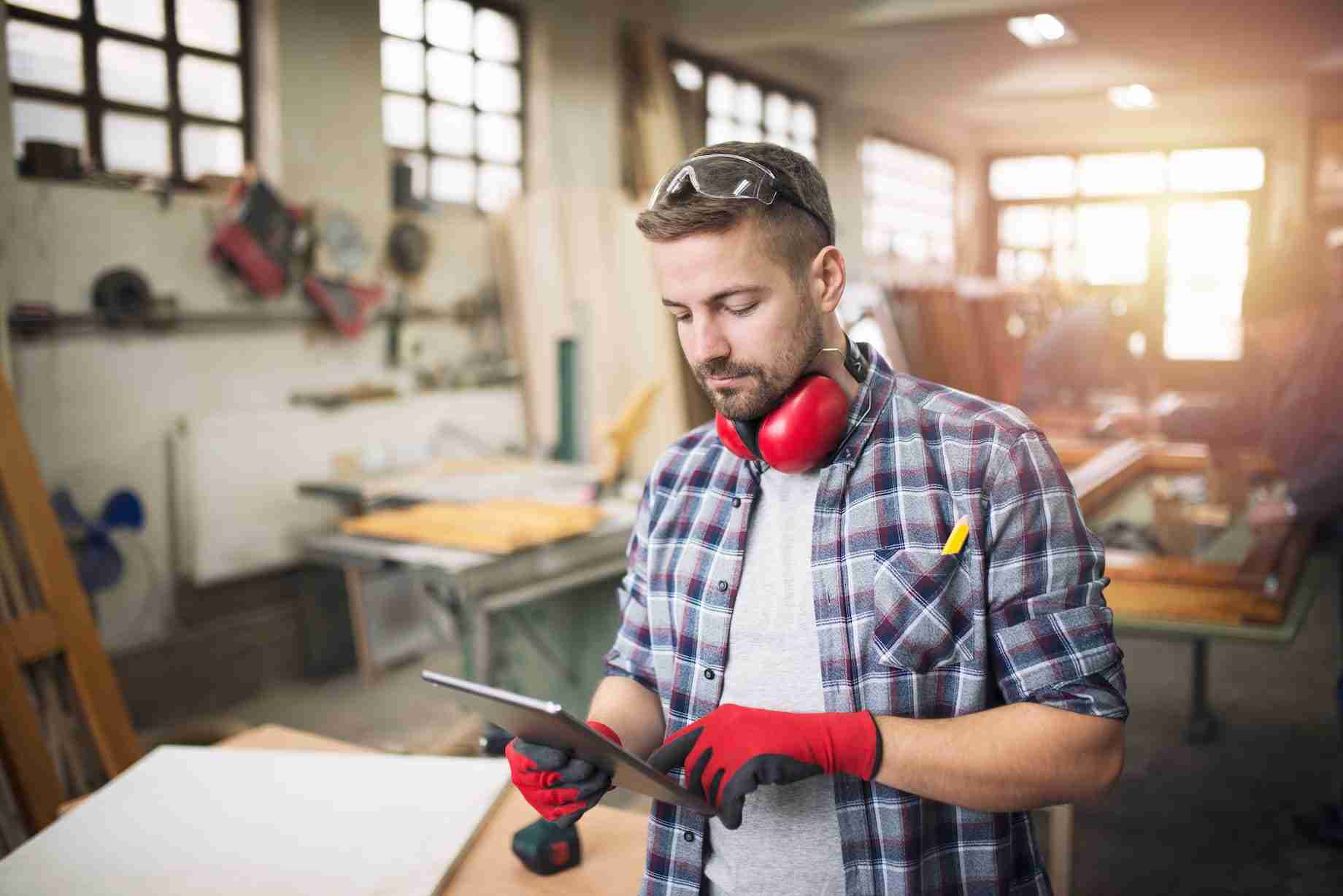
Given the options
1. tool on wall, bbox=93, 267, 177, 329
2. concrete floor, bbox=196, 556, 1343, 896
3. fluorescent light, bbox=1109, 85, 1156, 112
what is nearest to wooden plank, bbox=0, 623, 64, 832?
concrete floor, bbox=196, 556, 1343, 896

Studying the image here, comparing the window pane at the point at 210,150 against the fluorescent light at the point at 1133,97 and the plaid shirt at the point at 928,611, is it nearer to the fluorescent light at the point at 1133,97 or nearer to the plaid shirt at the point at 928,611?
the plaid shirt at the point at 928,611

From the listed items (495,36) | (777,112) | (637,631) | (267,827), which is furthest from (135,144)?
(777,112)

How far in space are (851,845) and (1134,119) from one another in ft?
42.2

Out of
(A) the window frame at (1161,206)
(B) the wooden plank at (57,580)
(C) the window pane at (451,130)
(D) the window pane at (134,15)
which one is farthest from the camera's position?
(A) the window frame at (1161,206)

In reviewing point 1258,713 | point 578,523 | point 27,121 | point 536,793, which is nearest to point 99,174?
point 27,121

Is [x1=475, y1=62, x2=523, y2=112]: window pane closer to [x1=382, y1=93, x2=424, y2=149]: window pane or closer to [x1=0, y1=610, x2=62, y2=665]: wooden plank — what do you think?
[x1=382, y1=93, x2=424, y2=149]: window pane

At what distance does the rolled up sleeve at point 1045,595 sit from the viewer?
3.68 ft

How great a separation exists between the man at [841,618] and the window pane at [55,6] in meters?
3.73

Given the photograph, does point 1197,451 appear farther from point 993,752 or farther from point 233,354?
point 233,354

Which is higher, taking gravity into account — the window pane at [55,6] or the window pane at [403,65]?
the window pane at [403,65]

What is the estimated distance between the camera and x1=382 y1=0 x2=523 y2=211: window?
540 centimetres

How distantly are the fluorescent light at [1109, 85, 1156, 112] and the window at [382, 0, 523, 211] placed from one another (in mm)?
6473

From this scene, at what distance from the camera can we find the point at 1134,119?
1218cm

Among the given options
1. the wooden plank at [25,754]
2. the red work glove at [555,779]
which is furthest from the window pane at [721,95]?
the red work glove at [555,779]
